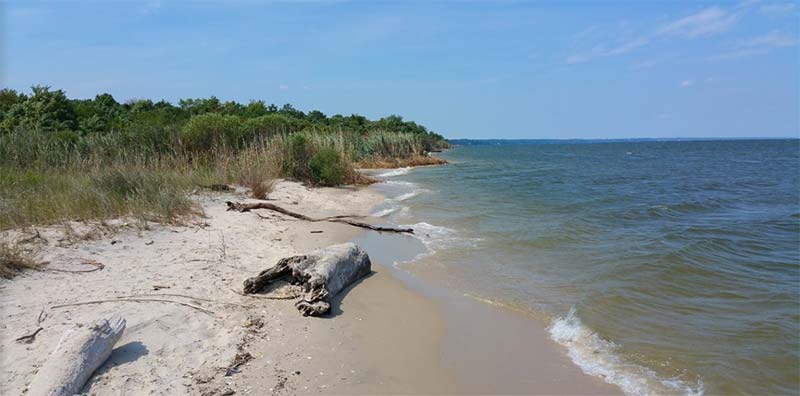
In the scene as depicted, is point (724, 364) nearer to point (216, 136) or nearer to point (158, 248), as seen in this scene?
point (158, 248)

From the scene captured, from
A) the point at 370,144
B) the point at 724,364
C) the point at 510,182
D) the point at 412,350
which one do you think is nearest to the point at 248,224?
the point at 412,350

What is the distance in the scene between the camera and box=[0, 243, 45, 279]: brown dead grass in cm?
562

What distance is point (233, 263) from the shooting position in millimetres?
7441

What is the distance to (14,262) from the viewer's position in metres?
5.77

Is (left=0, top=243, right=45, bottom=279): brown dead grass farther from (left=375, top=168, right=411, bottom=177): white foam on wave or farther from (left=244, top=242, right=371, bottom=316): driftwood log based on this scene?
(left=375, top=168, right=411, bottom=177): white foam on wave

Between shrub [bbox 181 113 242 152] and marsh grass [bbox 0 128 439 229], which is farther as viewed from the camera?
shrub [bbox 181 113 242 152]

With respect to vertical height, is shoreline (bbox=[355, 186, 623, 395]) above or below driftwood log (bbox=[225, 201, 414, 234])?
below

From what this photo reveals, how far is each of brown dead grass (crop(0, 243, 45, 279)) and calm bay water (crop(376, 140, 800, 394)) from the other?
571 cm

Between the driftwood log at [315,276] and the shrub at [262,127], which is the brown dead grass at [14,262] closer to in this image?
the driftwood log at [315,276]

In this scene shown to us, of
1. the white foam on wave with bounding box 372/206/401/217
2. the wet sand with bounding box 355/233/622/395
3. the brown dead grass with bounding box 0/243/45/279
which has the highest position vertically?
the brown dead grass with bounding box 0/243/45/279

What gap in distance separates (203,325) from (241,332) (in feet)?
1.29

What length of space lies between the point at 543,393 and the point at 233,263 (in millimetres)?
4768

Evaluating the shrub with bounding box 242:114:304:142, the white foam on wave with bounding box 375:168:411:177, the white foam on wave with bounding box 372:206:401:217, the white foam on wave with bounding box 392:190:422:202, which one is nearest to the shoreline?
the white foam on wave with bounding box 372:206:401:217

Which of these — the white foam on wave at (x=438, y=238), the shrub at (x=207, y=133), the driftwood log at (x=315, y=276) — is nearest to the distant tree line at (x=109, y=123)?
the shrub at (x=207, y=133)
